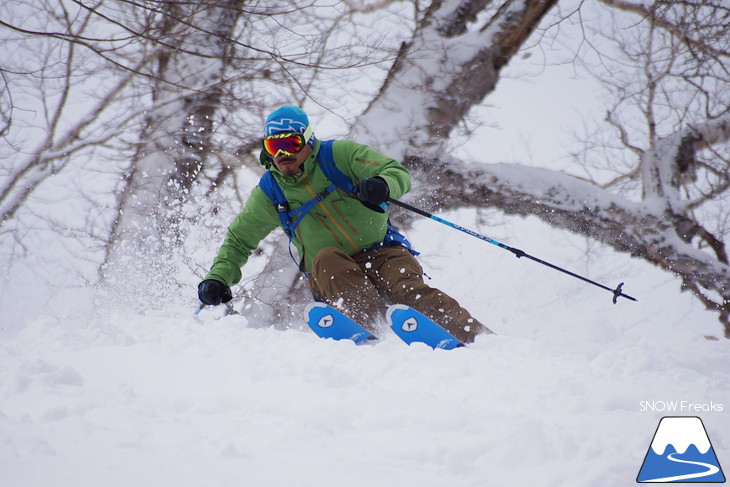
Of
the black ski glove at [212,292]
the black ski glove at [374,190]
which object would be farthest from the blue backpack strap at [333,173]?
the black ski glove at [212,292]

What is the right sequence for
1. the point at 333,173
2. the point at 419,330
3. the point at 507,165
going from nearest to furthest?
the point at 419,330 → the point at 333,173 → the point at 507,165

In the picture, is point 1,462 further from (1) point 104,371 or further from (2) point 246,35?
(2) point 246,35

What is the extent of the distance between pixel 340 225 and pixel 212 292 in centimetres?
105

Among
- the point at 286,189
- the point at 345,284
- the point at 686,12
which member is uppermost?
the point at 686,12

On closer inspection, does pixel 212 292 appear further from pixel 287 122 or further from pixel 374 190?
pixel 374 190

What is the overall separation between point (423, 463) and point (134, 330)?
2650mm

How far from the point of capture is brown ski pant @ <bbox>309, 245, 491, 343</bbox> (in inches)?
131

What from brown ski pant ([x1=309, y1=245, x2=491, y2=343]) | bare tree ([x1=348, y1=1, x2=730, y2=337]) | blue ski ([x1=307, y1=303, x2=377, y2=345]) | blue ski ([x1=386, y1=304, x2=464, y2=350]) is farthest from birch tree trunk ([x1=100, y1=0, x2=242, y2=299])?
blue ski ([x1=386, y1=304, x2=464, y2=350])

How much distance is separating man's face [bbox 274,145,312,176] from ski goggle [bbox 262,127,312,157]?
2 cm

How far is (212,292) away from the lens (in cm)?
380

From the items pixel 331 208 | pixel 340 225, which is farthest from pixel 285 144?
pixel 340 225

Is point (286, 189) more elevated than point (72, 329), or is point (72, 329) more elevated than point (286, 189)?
point (286, 189)

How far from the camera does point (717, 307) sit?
26.4 ft

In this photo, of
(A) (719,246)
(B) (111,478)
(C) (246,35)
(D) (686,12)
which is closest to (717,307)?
(A) (719,246)
